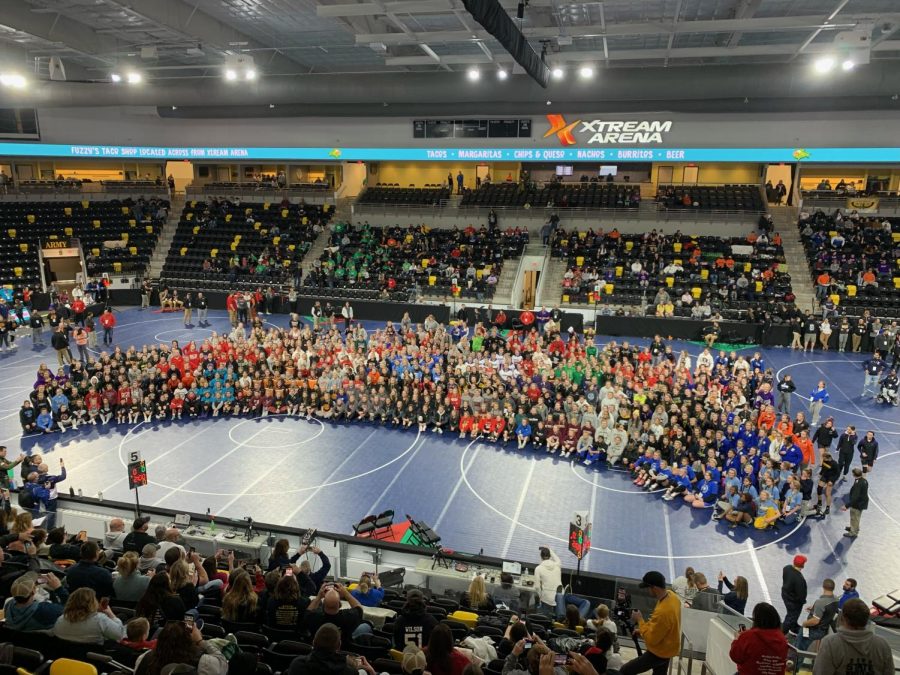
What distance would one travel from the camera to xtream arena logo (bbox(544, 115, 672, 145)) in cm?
2884

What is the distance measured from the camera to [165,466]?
45.8 ft

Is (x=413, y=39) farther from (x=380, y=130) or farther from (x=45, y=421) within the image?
(x=45, y=421)

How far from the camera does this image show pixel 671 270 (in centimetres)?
→ 2778

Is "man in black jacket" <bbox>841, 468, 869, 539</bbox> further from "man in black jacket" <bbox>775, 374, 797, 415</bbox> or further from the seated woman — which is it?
the seated woman

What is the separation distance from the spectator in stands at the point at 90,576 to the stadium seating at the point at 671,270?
22.9 metres

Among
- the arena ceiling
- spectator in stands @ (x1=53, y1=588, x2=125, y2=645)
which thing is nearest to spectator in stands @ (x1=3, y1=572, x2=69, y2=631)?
spectator in stands @ (x1=53, y1=588, x2=125, y2=645)

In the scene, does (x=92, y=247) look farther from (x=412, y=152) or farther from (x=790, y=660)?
(x=790, y=660)

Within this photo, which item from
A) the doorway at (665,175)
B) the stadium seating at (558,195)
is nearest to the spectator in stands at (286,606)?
the stadium seating at (558,195)

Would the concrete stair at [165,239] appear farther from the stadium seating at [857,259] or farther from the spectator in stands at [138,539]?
the stadium seating at [857,259]

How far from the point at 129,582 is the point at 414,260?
2594 centimetres

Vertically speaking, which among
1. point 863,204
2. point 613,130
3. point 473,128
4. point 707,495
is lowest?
point 707,495

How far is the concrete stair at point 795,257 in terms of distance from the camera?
2683 centimetres

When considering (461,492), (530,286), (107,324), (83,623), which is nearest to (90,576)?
(83,623)

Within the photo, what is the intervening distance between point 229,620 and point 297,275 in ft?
88.3
